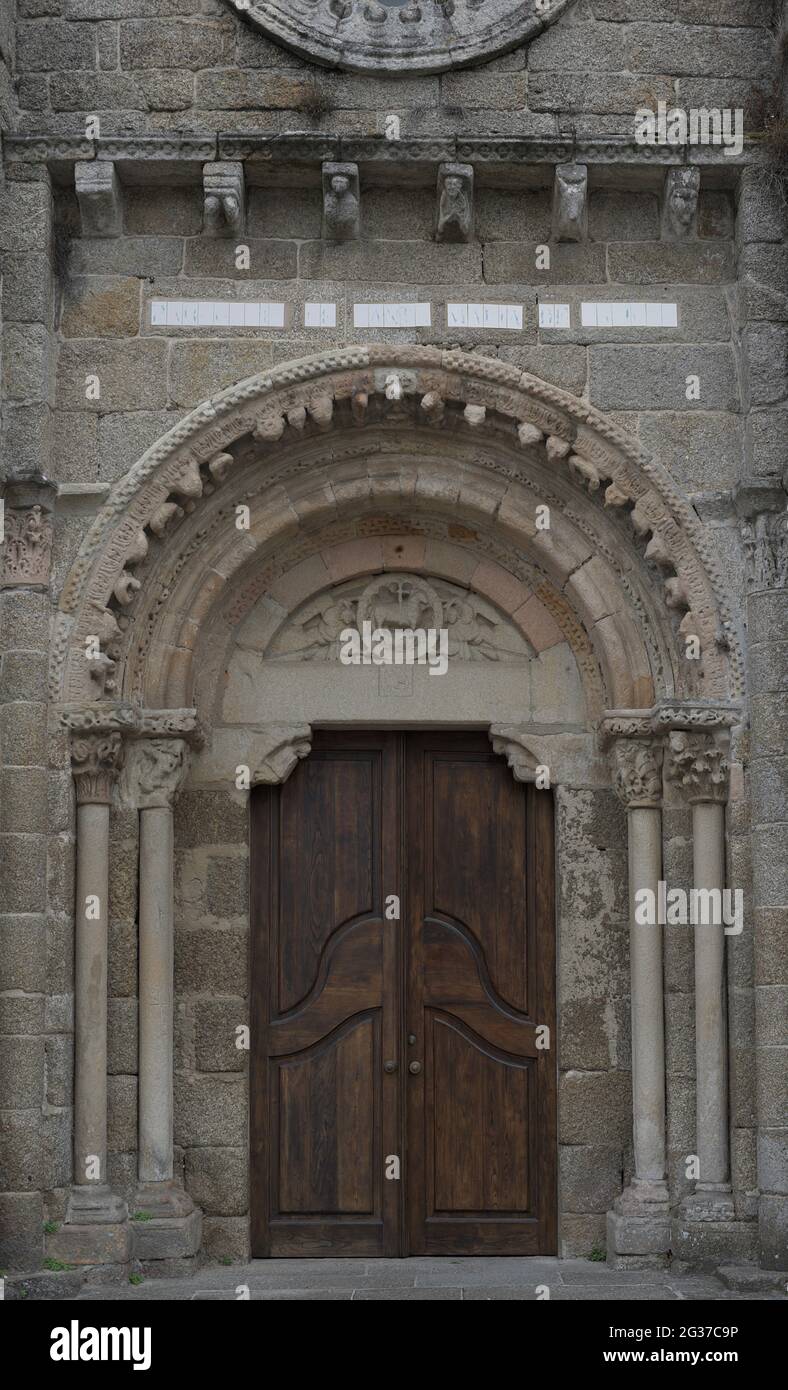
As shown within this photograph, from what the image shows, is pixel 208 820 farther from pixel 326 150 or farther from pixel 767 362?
pixel 767 362

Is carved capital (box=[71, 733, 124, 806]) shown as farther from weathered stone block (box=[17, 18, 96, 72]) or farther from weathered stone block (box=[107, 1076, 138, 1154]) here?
weathered stone block (box=[17, 18, 96, 72])

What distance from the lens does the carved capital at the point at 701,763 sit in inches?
269

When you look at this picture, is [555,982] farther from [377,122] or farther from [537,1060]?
[377,122]

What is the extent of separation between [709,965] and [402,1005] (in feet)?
4.36

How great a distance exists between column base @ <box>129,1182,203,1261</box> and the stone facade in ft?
0.05

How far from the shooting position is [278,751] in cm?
727

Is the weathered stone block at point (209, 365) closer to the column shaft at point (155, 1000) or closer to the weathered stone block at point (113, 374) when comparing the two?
the weathered stone block at point (113, 374)

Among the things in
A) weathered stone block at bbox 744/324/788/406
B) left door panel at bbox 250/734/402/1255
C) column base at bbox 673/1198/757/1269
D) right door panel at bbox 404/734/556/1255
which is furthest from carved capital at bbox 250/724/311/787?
column base at bbox 673/1198/757/1269

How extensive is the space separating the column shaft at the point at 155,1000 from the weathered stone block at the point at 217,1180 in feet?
0.69

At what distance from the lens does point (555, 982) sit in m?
7.27

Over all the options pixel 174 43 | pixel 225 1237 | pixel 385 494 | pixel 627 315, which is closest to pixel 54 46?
pixel 174 43

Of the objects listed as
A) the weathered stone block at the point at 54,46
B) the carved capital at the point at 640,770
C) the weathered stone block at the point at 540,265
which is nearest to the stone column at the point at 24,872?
the weathered stone block at the point at 54,46

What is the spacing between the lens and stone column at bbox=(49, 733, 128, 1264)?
21.4ft

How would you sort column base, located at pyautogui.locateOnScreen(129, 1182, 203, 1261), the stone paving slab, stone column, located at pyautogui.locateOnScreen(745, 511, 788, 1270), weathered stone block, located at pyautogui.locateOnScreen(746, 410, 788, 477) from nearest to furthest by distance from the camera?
the stone paving slab, stone column, located at pyautogui.locateOnScreen(745, 511, 788, 1270), column base, located at pyautogui.locateOnScreen(129, 1182, 203, 1261), weathered stone block, located at pyautogui.locateOnScreen(746, 410, 788, 477)
